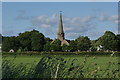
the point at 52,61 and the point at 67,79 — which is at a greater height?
the point at 52,61

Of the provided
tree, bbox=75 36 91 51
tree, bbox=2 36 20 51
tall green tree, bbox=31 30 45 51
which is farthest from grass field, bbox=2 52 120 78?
tall green tree, bbox=31 30 45 51

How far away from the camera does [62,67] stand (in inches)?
251

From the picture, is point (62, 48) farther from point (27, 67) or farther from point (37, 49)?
point (27, 67)

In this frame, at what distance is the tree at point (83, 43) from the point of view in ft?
297

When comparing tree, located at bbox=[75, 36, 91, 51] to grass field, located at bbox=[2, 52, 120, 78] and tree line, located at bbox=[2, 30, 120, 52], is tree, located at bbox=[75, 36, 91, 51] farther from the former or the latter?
grass field, located at bbox=[2, 52, 120, 78]

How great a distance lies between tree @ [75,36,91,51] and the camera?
90.6m

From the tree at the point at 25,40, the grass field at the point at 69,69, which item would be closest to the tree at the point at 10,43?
the tree at the point at 25,40

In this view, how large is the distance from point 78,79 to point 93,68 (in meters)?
0.45

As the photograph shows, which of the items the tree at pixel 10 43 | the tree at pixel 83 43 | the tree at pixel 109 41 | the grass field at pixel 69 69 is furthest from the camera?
the tree at pixel 83 43

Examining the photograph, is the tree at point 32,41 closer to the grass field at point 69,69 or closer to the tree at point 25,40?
the tree at point 25,40

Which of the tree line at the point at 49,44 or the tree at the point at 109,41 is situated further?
the tree line at the point at 49,44

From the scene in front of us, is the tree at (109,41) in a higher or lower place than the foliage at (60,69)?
higher

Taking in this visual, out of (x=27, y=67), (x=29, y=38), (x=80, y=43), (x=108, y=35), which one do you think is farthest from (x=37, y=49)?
(x=27, y=67)

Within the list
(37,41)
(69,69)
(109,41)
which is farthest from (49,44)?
(69,69)
